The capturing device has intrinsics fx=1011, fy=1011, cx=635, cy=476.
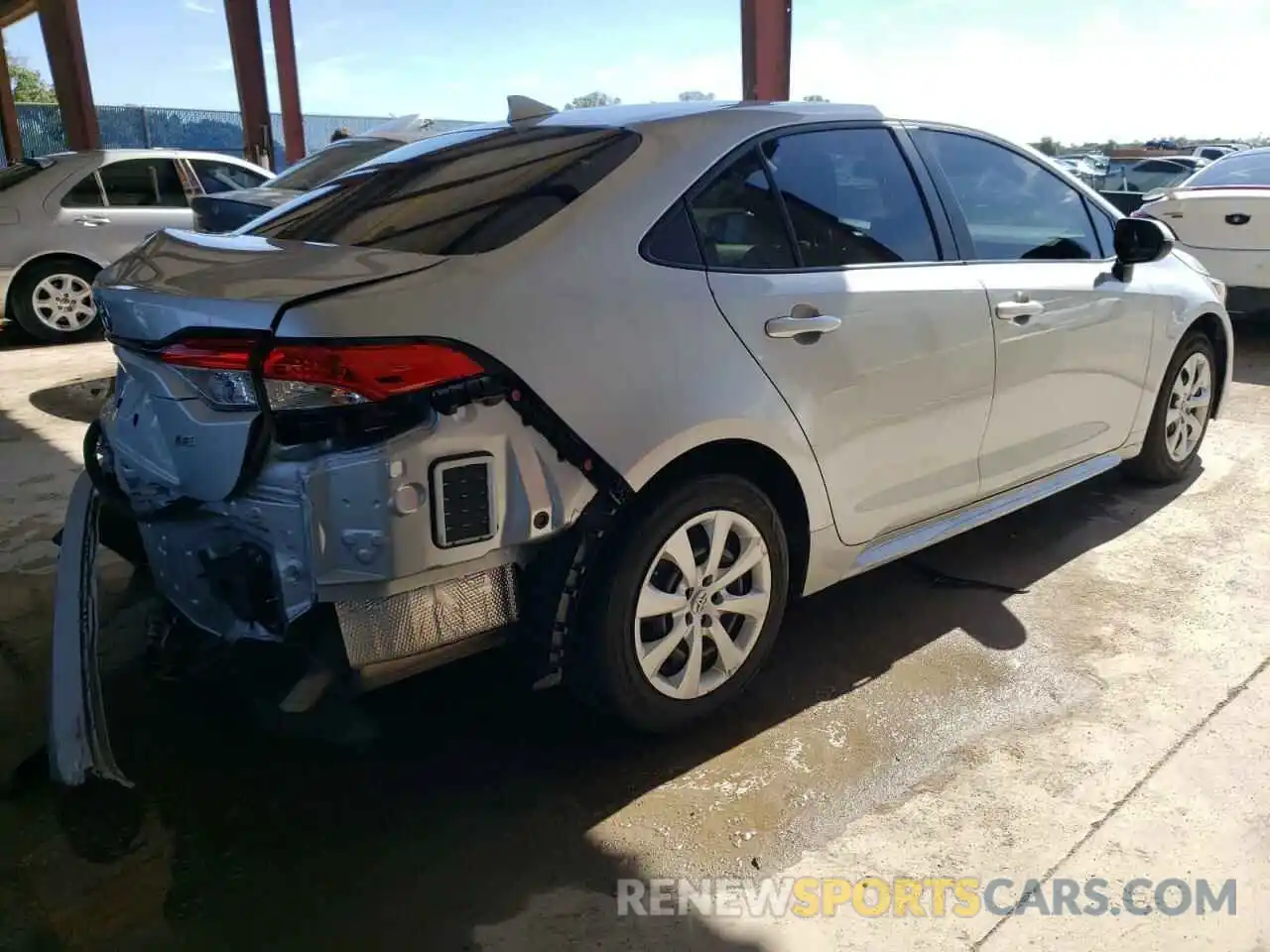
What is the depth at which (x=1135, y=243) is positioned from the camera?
151 inches

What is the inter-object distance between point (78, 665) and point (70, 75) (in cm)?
1962

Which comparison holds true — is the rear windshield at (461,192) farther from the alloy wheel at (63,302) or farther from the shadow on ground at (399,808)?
the alloy wheel at (63,302)

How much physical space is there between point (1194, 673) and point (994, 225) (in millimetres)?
1575

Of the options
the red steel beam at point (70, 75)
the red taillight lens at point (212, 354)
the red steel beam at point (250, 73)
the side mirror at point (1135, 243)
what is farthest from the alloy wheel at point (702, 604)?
the red steel beam at point (70, 75)

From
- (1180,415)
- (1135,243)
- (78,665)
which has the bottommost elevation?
(1180,415)

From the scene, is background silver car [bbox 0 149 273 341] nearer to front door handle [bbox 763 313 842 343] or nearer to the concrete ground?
the concrete ground

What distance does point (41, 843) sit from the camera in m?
2.34

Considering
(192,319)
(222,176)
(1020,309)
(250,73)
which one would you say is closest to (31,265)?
(222,176)

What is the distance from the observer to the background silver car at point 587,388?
207 cm

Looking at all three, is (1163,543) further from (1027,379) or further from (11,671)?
(11,671)

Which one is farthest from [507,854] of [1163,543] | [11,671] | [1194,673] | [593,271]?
[1163,543]

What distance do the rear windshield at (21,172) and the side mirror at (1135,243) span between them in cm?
832

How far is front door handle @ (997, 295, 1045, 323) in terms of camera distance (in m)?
3.27

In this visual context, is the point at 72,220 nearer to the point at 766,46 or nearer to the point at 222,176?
the point at 222,176
